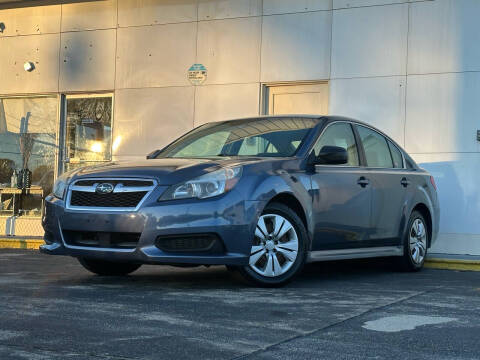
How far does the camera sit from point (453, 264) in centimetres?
955

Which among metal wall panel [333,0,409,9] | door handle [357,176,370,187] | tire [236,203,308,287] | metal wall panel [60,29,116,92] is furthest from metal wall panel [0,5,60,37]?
tire [236,203,308,287]

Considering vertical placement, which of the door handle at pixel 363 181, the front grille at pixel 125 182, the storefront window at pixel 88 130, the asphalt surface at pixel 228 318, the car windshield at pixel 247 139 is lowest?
the asphalt surface at pixel 228 318

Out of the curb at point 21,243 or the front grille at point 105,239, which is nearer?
the front grille at point 105,239

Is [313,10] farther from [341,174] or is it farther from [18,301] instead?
[18,301]

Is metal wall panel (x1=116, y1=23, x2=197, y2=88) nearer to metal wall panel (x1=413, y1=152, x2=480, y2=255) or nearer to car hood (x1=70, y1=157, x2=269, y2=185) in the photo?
metal wall panel (x1=413, y1=152, x2=480, y2=255)

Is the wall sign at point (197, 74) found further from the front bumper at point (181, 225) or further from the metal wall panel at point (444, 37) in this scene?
the front bumper at point (181, 225)

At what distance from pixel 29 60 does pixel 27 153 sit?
1700 millimetres

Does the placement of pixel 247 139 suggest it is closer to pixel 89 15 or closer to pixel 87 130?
pixel 87 130

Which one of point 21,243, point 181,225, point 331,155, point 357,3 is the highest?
point 357,3

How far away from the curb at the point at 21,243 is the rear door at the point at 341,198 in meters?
5.64

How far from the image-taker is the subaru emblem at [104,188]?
633 centimetres

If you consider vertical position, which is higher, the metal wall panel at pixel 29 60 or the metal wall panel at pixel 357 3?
the metal wall panel at pixel 357 3

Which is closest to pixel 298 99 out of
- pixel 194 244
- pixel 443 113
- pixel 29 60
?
pixel 443 113

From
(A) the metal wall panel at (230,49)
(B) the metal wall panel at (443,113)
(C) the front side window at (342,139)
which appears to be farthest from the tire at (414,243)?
(A) the metal wall panel at (230,49)
